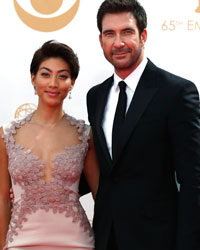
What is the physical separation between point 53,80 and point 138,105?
0.46 meters

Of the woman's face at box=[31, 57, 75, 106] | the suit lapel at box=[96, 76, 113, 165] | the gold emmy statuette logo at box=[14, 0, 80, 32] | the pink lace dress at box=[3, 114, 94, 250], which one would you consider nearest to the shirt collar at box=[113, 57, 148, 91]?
the suit lapel at box=[96, 76, 113, 165]

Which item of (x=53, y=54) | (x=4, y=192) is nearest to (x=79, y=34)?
(x=53, y=54)

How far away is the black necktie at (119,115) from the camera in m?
1.71

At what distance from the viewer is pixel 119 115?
1743 millimetres

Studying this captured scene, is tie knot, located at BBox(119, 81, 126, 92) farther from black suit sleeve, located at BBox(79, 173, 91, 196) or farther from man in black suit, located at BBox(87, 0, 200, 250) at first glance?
black suit sleeve, located at BBox(79, 173, 91, 196)

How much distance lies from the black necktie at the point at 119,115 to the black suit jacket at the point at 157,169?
0.03 m

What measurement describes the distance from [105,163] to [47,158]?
31cm

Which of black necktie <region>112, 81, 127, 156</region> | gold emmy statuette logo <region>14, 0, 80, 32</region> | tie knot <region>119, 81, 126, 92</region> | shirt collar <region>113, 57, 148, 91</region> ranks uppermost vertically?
gold emmy statuette logo <region>14, 0, 80, 32</region>

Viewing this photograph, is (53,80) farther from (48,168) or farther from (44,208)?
(44,208)

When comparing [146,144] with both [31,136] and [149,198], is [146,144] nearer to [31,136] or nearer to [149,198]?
[149,198]

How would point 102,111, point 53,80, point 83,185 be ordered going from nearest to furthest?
1. point 102,111
2. point 53,80
3. point 83,185

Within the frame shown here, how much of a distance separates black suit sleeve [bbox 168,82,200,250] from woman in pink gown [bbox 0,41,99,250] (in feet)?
1.61

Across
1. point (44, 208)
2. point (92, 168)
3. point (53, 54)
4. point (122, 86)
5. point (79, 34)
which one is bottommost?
point (44, 208)

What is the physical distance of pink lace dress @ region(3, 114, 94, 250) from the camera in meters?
1.88
